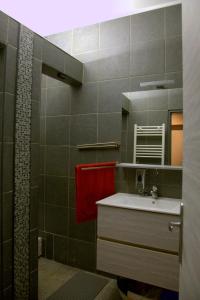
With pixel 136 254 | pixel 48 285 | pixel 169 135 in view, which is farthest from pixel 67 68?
pixel 48 285

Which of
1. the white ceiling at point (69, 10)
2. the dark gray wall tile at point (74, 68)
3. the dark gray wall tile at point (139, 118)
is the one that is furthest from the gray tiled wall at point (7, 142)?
the dark gray wall tile at point (139, 118)

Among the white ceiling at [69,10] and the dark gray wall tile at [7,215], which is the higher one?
the white ceiling at [69,10]

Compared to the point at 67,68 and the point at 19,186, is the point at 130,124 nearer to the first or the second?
the point at 67,68

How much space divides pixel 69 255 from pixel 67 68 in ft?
6.21

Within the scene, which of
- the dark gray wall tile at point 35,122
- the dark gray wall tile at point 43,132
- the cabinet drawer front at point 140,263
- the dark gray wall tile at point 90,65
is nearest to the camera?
the cabinet drawer front at point 140,263

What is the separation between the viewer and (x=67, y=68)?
2.11 m

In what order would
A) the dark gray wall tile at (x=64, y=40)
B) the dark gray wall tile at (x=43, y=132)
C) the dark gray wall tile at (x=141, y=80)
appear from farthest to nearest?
the dark gray wall tile at (x=43, y=132) → the dark gray wall tile at (x=64, y=40) → the dark gray wall tile at (x=141, y=80)

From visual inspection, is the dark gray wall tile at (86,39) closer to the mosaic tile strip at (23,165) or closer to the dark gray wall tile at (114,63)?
the dark gray wall tile at (114,63)

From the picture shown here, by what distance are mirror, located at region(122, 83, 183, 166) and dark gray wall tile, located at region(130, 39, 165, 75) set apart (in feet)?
0.61

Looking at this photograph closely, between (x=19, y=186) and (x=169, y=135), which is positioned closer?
(x=19, y=186)

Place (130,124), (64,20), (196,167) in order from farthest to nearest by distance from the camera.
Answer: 1. (64,20)
2. (130,124)
3. (196,167)

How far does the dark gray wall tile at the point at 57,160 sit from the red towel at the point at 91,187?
521 millimetres

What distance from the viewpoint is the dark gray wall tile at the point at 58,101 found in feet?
7.88

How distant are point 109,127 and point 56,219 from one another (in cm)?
115
